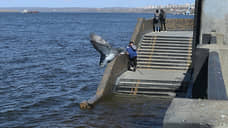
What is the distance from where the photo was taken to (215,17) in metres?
13.8

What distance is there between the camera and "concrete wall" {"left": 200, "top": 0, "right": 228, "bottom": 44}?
13531mm

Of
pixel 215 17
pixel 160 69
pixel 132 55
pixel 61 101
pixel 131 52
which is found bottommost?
pixel 61 101

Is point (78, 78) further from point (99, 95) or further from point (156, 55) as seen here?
point (99, 95)

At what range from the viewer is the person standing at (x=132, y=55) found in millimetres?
17031

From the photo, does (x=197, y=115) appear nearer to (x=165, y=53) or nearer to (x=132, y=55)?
(x=132, y=55)

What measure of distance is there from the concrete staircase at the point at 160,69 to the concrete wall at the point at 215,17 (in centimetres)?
278

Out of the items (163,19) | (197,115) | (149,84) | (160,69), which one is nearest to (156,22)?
(163,19)

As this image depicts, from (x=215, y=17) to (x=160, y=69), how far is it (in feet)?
16.5

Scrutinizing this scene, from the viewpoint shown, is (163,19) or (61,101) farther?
(163,19)

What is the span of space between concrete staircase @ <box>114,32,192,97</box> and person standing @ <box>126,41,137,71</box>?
37 cm

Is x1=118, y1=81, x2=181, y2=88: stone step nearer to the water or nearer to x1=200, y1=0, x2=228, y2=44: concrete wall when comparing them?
the water

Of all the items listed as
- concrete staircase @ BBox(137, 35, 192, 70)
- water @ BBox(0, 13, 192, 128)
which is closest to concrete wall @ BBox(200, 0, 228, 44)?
water @ BBox(0, 13, 192, 128)

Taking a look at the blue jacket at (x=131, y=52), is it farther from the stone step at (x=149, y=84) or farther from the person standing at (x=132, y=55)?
the stone step at (x=149, y=84)

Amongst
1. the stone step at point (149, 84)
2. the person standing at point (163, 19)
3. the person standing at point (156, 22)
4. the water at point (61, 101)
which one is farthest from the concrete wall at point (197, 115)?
the person standing at point (163, 19)
